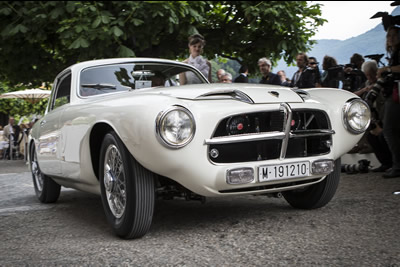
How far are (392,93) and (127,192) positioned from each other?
4202mm

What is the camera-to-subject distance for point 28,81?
1516 centimetres

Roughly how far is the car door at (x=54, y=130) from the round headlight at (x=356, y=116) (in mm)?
2698

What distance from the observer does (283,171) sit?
359 centimetres

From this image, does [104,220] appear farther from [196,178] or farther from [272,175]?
[272,175]

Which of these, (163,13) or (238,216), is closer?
(238,216)

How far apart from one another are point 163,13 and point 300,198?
7650mm

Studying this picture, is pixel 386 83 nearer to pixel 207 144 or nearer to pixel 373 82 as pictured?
pixel 373 82

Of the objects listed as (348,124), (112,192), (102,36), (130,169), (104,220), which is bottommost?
(104,220)

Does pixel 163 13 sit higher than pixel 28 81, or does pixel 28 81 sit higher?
pixel 163 13

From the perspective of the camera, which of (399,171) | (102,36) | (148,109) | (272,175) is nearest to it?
(148,109)

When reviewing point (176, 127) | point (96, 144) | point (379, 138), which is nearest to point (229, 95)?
point (176, 127)

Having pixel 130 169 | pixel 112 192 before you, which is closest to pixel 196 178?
pixel 130 169

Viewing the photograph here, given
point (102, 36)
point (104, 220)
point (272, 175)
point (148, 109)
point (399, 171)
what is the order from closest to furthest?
point (148, 109) < point (272, 175) < point (104, 220) < point (399, 171) < point (102, 36)

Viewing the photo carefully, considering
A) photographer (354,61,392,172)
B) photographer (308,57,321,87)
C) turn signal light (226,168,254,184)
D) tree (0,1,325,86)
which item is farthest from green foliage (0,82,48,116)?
turn signal light (226,168,254,184)
